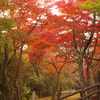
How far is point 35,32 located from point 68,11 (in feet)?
11.7

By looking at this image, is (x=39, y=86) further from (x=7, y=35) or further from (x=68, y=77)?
(x=7, y=35)

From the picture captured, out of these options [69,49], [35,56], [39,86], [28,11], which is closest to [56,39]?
[69,49]

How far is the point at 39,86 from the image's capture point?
21547 millimetres

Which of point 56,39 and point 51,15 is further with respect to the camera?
point 56,39

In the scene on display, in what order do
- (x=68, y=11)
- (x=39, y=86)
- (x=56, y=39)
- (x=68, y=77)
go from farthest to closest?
(x=68, y=77)
(x=39, y=86)
(x=56, y=39)
(x=68, y=11)

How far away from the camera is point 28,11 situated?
909 cm

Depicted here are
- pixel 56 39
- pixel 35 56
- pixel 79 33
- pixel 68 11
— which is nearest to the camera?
pixel 68 11

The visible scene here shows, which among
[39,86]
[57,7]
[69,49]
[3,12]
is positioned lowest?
[39,86]

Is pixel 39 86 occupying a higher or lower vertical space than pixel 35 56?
lower

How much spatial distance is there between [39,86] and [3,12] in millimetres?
15594

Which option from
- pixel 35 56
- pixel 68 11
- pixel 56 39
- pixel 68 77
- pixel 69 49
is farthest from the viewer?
pixel 68 77

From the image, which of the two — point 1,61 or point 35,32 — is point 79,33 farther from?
point 1,61

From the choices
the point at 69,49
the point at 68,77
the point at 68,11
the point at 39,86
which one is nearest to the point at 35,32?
the point at 68,11

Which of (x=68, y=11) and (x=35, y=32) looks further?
(x=35, y=32)
